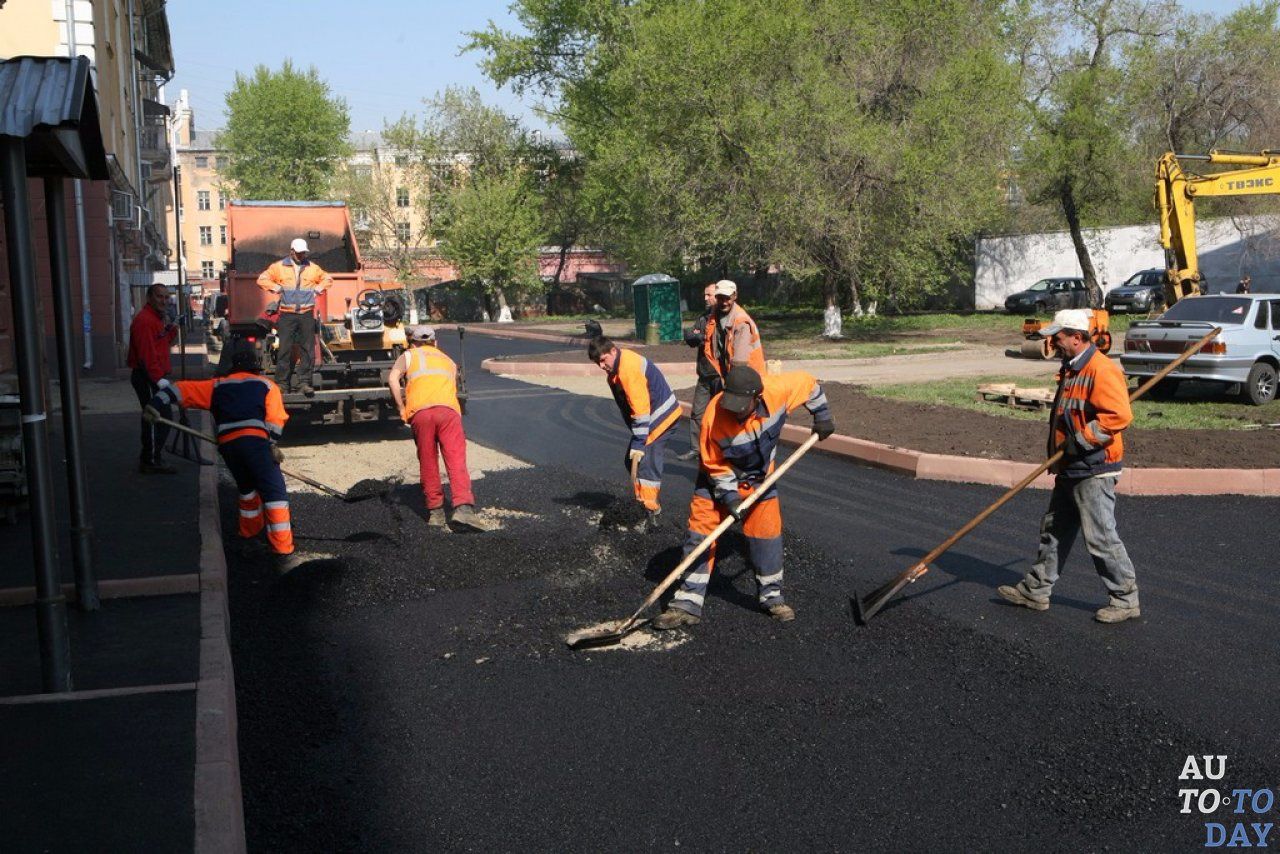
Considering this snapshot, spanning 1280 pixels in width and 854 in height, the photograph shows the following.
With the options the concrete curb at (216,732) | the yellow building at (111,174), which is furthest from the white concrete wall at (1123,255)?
the concrete curb at (216,732)

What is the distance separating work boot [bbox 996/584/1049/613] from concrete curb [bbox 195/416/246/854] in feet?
13.2

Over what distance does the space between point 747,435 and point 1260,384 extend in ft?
37.0

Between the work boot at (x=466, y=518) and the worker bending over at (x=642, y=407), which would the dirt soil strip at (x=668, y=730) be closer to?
the work boot at (x=466, y=518)

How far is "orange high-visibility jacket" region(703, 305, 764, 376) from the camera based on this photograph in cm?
965

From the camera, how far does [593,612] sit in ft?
21.0

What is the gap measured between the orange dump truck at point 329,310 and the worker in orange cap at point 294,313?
0.44 feet

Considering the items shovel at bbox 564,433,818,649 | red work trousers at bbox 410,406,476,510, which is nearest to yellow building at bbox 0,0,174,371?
red work trousers at bbox 410,406,476,510

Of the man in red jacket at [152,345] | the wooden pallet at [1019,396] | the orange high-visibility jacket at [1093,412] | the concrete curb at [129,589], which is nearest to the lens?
the orange high-visibility jacket at [1093,412]

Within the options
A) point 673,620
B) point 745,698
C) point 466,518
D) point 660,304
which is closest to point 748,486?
point 673,620

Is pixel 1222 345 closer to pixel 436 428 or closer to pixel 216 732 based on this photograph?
pixel 436 428

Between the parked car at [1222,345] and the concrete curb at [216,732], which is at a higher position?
the parked car at [1222,345]

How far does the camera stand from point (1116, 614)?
5.98 metres

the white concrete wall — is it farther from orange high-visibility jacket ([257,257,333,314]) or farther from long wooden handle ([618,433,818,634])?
long wooden handle ([618,433,818,634])

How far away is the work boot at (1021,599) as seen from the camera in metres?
6.24
